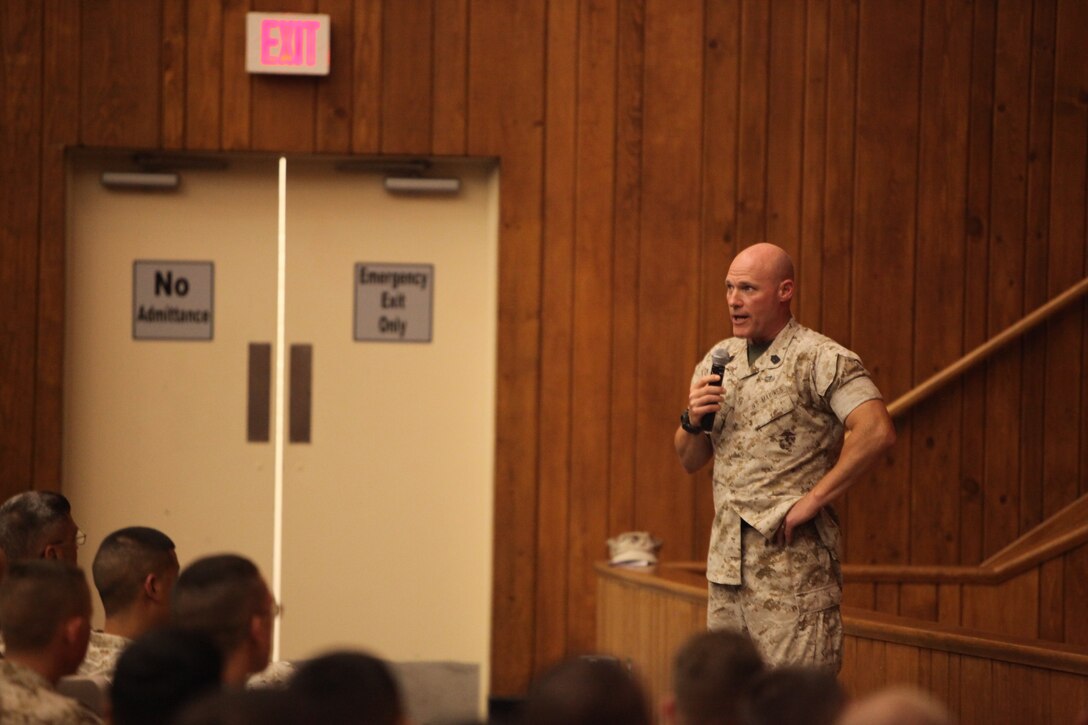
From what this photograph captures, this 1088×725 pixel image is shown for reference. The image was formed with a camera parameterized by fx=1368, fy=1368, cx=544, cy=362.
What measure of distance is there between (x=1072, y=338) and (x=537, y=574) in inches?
92.7

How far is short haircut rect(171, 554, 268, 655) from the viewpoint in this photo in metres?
2.32

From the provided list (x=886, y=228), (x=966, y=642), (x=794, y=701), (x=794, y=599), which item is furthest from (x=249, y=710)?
(x=886, y=228)

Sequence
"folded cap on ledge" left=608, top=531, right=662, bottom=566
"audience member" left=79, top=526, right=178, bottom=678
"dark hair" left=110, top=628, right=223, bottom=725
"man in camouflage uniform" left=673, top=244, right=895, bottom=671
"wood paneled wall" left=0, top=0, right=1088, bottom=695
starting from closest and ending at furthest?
"dark hair" left=110, top=628, right=223, bottom=725 → "audience member" left=79, top=526, right=178, bottom=678 → "man in camouflage uniform" left=673, top=244, right=895, bottom=671 → "folded cap on ledge" left=608, top=531, right=662, bottom=566 → "wood paneled wall" left=0, top=0, right=1088, bottom=695

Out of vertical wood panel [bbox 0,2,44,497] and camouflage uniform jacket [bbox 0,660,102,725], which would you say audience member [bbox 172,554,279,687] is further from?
vertical wood panel [bbox 0,2,44,497]

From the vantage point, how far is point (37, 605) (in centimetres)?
238

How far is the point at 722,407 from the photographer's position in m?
3.46

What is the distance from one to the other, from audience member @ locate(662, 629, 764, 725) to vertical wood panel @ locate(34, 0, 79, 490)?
3.79 meters

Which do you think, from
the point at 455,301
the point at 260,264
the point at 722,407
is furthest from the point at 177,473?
the point at 722,407

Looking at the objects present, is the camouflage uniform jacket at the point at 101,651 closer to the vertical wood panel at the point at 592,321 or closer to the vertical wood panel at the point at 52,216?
the vertical wood panel at the point at 52,216

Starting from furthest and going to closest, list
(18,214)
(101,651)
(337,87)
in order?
(337,87) < (18,214) < (101,651)

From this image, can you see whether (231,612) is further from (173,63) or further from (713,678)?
(173,63)

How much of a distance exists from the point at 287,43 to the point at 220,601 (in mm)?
3366

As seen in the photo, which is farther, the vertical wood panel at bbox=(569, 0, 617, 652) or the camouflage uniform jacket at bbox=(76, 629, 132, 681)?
the vertical wood panel at bbox=(569, 0, 617, 652)

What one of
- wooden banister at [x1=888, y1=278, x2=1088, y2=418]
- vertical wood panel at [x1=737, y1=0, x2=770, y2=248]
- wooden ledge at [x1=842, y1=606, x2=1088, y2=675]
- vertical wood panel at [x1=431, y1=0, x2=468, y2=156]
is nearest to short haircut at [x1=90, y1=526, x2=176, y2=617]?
wooden ledge at [x1=842, y1=606, x2=1088, y2=675]
